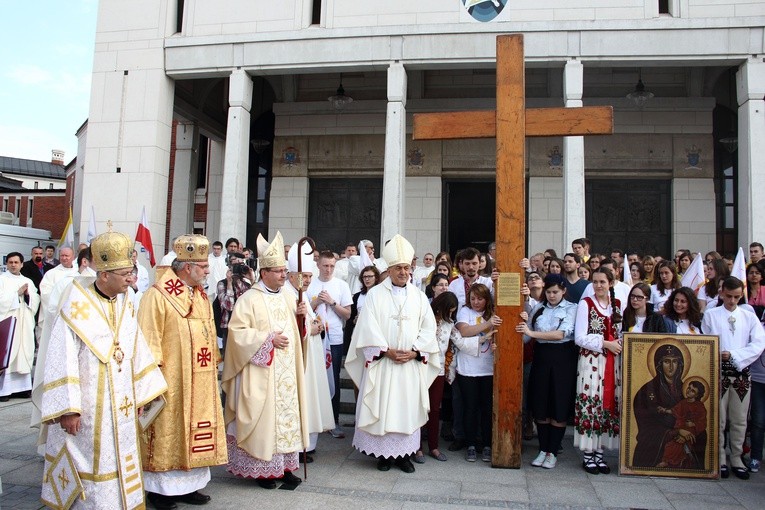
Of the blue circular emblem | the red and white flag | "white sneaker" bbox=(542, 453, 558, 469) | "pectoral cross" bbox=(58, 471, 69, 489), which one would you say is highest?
the blue circular emblem

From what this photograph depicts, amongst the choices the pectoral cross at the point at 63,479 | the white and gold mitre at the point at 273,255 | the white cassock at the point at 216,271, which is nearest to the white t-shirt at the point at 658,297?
the white and gold mitre at the point at 273,255

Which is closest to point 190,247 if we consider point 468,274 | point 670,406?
point 468,274

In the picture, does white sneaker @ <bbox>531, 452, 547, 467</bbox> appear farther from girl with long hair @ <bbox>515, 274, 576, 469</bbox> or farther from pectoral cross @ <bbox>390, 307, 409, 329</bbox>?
pectoral cross @ <bbox>390, 307, 409, 329</bbox>

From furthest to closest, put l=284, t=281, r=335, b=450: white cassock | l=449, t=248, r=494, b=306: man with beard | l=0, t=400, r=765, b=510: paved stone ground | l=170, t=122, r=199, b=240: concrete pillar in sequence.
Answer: l=170, t=122, r=199, b=240: concrete pillar < l=449, t=248, r=494, b=306: man with beard < l=284, t=281, r=335, b=450: white cassock < l=0, t=400, r=765, b=510: paved stone ground

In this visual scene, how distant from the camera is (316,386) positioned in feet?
20.3

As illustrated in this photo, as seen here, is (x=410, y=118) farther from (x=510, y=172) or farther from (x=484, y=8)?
(x=510, y=172)

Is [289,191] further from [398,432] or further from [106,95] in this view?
[398,432]

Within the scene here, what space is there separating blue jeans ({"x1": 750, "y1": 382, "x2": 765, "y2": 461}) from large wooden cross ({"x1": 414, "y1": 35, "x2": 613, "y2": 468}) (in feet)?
7.38

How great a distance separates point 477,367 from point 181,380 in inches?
115

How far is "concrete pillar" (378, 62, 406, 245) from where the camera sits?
1253 centimetres

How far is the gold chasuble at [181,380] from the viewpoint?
4.64m

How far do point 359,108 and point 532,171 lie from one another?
15.8 feet

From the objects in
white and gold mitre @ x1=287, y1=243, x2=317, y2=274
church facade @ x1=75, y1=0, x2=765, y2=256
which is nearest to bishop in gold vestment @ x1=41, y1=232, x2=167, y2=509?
white and gold mitre @ x1=287, y1=243, x2=317, y2=274

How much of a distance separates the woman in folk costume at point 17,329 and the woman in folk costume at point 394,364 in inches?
205
